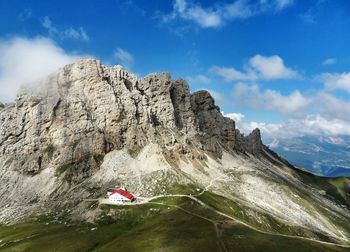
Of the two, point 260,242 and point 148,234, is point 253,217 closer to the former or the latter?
point 260,242

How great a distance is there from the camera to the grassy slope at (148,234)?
124 meters

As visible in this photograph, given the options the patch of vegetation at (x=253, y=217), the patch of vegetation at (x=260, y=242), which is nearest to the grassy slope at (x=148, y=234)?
the patch of vegetation at (x=260, y=242)

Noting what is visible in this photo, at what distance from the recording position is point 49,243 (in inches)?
5650

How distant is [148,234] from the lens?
139 meters

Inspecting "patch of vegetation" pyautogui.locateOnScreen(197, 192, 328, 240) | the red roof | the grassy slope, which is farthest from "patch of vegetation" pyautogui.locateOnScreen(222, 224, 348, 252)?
the red roof

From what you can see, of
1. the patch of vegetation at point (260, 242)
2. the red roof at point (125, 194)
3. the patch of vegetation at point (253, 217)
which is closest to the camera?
the patch of vegetation at point (260, 242)

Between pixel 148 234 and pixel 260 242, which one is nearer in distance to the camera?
pixel 260 242

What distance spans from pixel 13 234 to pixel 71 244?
1612 inches

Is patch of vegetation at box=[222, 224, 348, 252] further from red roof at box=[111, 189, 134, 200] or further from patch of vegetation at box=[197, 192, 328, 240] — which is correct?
red roof at box=[111, 189, 134, 200]

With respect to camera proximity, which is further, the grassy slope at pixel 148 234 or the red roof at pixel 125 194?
the red roof at pixel 125 194

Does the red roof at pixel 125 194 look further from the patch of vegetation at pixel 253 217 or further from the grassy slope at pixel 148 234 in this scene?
the patch of vegetation at pixel 253 217

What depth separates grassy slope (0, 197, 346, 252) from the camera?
12450cm

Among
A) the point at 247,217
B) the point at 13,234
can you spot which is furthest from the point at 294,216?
the point at 13,234

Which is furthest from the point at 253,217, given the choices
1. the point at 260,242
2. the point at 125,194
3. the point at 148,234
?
the point at 148,234
